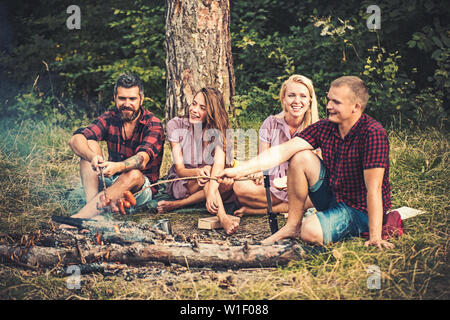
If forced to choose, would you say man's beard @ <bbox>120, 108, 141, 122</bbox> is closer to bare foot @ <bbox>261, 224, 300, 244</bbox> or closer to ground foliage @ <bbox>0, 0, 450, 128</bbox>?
bare foot @ <bbox>261, 224, 300, 244</bbox>

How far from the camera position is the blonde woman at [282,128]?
3.94 metres

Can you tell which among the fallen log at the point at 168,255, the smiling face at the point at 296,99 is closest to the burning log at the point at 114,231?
the fallen log at the point at 168,255

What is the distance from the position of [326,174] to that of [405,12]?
3.75 m

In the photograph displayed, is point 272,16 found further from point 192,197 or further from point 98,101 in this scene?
point 192,197

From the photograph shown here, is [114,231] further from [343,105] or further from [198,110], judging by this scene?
[343,105]

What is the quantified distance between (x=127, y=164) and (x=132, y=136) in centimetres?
48

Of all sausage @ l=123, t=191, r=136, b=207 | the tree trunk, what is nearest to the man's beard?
sausage @ l=123, t=191, r=136, b=207

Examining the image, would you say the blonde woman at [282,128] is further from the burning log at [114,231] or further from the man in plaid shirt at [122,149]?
the burning log at [114,231]

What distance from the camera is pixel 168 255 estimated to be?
3.27 m

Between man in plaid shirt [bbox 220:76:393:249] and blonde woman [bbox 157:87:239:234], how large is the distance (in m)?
0.57

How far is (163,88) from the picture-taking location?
25.5ft

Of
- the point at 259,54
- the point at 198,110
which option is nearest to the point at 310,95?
the point at 198,110

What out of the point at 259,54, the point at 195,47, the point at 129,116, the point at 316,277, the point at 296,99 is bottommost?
the point at 316,277

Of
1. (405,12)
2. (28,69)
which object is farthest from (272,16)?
(28,69)
